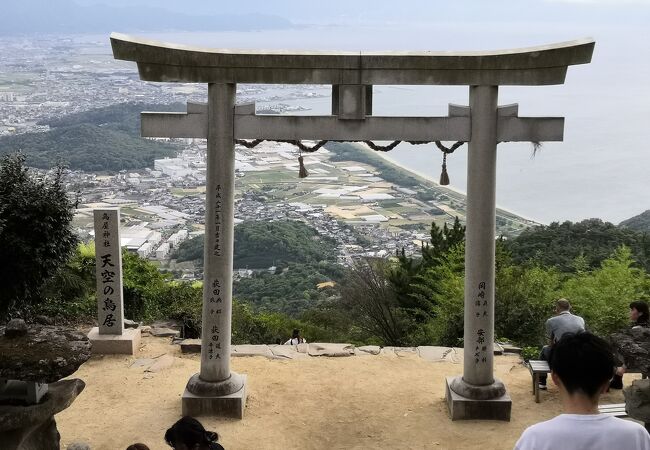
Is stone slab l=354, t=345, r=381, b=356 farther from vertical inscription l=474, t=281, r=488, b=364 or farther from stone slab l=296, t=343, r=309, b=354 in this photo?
vertical inscription l=474, t=281, r=488, b=364

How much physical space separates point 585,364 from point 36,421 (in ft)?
16.9

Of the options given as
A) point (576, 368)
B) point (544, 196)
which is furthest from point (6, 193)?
point (544, 196)

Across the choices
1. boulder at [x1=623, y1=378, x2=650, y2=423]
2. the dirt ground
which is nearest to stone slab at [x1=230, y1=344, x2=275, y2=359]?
the dirt ground

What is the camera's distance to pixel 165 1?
7662 inches

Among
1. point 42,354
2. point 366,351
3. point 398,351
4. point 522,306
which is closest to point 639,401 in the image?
point 398,351

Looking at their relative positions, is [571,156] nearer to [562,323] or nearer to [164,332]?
[164,332]

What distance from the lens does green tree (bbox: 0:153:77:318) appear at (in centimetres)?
1061

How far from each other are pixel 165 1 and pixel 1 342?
663 feet

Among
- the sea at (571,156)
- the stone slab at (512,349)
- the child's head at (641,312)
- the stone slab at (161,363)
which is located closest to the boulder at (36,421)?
the stone slab at (161,363)

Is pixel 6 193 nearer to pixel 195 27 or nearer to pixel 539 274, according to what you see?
pixel 539 274

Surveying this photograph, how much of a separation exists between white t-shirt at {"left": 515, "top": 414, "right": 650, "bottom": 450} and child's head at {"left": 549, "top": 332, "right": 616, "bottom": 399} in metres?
0.13

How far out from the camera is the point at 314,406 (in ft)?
29.5

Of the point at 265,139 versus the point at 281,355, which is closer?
the point at 265,139

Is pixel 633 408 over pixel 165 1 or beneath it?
beneath
